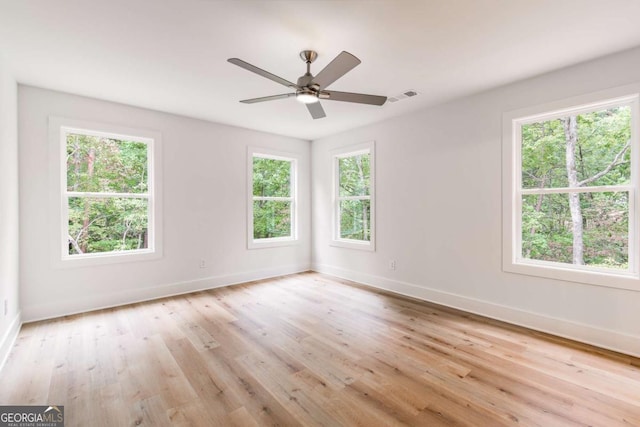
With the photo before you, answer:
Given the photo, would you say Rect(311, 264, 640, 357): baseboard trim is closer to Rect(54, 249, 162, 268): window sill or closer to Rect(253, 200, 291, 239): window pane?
Rect(253, 200, 291, 239): window pane

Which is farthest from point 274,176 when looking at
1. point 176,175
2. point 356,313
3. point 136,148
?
point 356,313

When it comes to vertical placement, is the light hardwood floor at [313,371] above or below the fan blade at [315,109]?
below

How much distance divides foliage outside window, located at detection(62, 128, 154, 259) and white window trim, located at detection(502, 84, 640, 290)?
4.43 metres

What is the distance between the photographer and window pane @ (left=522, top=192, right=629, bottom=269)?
260 centimetres

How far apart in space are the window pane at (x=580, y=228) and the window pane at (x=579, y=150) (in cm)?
16

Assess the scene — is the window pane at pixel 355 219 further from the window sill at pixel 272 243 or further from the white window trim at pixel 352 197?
the window sill at pixel 272 243

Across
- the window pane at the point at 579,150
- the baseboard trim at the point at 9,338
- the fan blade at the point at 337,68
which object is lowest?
the baseboard trim at the point at 9,338

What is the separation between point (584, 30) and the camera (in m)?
2.16

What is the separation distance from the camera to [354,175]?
16.5 feet

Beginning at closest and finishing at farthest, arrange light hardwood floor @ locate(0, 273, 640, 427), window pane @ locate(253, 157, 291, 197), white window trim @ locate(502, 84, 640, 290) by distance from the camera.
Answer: light hardwood floor @ locate(0, 273, 640, 427) < white window trim @ locate(502, 84, 640, 290) < window pane @ locate(253, 157, 291, 197)

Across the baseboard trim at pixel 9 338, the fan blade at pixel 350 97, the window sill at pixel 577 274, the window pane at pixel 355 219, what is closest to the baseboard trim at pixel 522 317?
the window sill at pixel 577 274

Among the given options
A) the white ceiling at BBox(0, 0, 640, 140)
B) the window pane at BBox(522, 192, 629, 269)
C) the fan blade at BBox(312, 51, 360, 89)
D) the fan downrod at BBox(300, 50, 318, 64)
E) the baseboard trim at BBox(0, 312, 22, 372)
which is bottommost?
the baseboard trim at BBox(0, 312, 22, 372)

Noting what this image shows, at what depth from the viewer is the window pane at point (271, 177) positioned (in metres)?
5.09

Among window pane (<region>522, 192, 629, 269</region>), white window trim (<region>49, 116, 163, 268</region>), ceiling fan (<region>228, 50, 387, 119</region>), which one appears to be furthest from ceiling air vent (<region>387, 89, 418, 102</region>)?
white window trim (<region>49, 116, 163, 268</region>)
